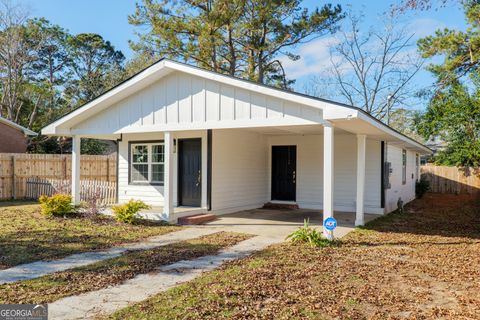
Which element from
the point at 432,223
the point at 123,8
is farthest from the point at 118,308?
the point at 123,8

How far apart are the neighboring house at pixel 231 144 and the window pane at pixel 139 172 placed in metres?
0.03

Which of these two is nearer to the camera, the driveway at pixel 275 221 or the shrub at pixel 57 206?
the driveway at pixel 275 221

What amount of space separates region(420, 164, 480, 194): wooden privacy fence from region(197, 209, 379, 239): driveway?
14.0 metres

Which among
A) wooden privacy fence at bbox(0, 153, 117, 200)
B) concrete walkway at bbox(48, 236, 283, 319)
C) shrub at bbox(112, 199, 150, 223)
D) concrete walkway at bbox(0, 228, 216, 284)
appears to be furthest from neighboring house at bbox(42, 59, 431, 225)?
wooden privacy fence at bbox(0, 153, 117, 200)

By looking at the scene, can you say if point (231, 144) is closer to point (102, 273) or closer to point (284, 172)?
point (284, 172)

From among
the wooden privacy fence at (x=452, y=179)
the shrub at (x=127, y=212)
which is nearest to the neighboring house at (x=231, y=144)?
the shrub at (x=127, y=212)

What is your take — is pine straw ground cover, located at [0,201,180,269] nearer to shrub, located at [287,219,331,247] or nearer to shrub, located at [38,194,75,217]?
shrub, located at [38,194,75,217]

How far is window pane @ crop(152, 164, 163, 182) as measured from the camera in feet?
40.2

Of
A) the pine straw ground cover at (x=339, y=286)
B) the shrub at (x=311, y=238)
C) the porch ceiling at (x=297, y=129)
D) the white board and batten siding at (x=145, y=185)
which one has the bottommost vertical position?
the pine straw ground cover at (x=339, y=286)

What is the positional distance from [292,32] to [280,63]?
290 cm

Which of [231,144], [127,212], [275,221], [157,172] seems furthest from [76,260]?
[231,144]

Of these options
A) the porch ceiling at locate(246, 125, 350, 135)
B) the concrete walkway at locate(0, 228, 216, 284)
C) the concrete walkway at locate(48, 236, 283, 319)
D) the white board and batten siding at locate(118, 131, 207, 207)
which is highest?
the porch ceiling at locate(246, 125, 350, 135)

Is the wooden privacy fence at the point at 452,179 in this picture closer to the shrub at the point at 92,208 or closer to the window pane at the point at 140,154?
the window pane at the point at 140,154

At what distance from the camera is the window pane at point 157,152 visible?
12.2 m
